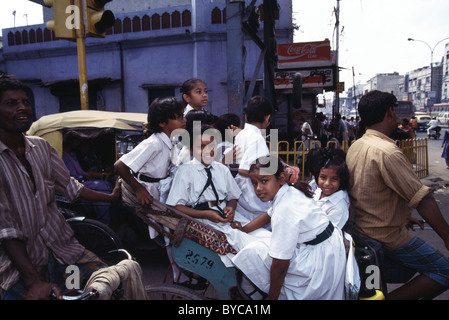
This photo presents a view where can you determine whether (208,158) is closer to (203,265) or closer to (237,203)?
(237,203)

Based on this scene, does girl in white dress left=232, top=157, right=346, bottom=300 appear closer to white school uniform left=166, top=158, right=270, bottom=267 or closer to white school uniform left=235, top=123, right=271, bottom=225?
white school uniform left=166, top=158, right=270, bottom=267

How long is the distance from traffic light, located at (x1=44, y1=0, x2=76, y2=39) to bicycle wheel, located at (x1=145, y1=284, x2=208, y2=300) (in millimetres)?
3728

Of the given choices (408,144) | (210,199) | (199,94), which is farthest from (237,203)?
(408,144)

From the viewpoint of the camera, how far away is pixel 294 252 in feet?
6.12

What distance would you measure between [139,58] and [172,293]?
12.6 m

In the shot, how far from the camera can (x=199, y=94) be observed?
348cm

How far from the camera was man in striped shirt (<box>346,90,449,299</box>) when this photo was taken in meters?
1.99

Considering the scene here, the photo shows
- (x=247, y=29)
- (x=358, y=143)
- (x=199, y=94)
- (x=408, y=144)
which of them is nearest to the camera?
(x=358, y=143)

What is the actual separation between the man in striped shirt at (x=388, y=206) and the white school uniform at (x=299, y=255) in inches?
15.4

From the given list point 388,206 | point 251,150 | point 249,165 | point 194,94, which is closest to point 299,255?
point 388,206

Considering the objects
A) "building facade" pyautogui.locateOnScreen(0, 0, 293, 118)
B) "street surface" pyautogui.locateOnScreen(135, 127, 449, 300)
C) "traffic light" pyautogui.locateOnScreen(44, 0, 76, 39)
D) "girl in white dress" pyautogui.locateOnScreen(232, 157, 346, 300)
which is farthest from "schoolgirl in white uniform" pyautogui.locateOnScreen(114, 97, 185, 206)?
"building facade" pyautogui.locateOnScreen(0, 0, 293, 118)

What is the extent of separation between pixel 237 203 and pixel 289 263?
1.00 metres

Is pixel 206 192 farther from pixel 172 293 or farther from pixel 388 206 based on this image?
pixel 388 206

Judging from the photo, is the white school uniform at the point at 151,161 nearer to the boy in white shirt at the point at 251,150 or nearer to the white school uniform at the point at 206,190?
the white school uniform at the point at 206,190
